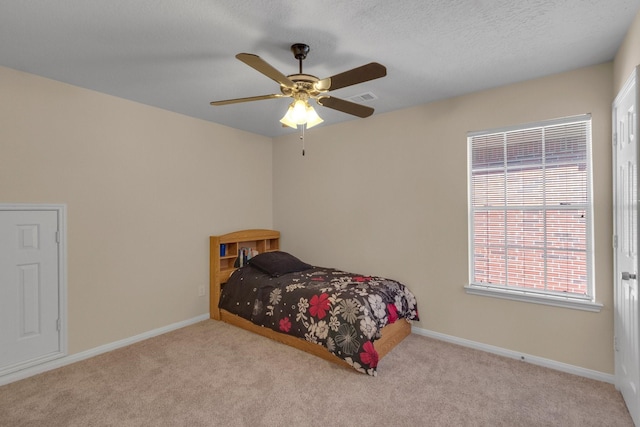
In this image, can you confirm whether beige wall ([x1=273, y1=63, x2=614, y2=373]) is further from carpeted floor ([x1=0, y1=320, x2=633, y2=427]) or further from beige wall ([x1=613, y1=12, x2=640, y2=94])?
carpeted floor ([x1=0, y1=320, x2=633, y2=427])

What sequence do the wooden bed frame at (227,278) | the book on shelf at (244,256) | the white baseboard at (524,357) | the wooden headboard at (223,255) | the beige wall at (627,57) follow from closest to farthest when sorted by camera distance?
the beige wall at (627,57), the white baseboard at (524,357), the wooden bed frame at (227,278), the wooden headboard at (223,255), the book on shelf at (244,256)

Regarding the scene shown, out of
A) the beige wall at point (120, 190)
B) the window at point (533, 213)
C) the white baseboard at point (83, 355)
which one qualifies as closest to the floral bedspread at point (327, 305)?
the white baseboard at point (83, 355)

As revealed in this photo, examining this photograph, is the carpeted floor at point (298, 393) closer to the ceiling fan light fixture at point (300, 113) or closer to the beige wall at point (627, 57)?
the ceiling fan light fixture at point (300, 113)

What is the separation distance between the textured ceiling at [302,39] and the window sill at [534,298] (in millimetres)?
1920

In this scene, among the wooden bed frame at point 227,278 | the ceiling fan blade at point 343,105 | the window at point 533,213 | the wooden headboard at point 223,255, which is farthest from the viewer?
the wooden headboard at point 223,255

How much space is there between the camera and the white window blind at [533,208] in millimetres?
2584

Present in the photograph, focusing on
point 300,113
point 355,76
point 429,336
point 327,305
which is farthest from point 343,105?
point 429,336

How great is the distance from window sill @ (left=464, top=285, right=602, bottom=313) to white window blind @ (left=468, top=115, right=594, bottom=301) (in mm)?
64

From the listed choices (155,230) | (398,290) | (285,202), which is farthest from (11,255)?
(398,290)

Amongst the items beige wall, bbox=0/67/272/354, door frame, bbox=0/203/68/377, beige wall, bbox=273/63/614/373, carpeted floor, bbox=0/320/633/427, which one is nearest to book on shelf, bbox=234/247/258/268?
beige wall, bbox=0/67/272/354

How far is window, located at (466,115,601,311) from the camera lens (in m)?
2.58

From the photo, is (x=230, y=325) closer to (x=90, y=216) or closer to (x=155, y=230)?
(x=155, y=230)

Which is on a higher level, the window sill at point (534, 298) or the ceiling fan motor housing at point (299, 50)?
the ceiling fan motor housing at point (299, 50)

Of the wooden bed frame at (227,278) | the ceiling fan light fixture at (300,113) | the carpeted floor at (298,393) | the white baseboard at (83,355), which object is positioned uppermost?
the ceiling fan light fixture at (300,113)
